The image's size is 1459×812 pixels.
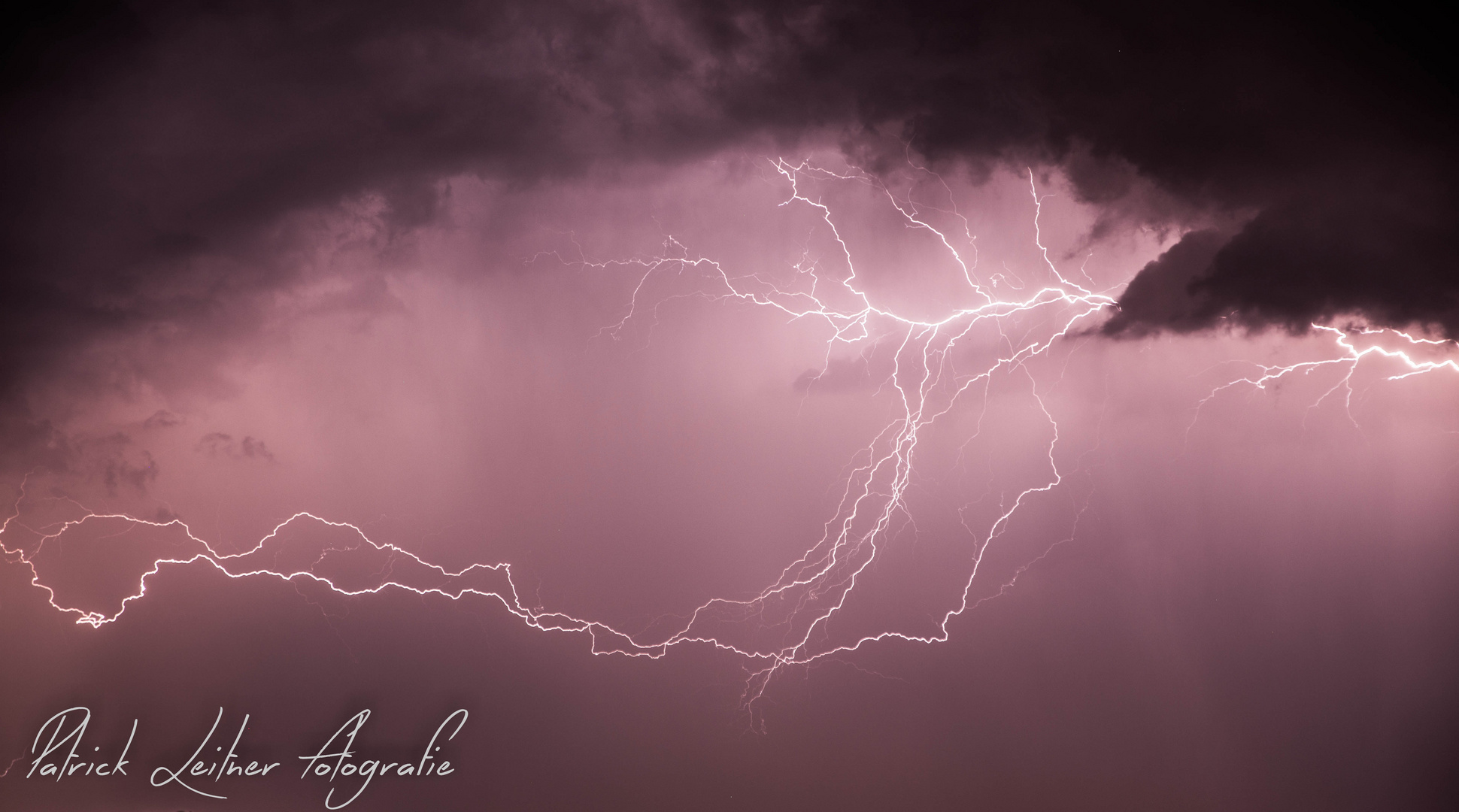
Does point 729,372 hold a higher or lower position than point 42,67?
lower

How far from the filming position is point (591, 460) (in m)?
7.39

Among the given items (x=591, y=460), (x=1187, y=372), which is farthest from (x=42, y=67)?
(x=1187, y=372)

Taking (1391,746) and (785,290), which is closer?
(1391,746)

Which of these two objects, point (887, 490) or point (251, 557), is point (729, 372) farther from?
point (251, 557)

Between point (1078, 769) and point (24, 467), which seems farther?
point (24, 467)

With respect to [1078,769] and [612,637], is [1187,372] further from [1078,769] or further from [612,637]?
[612,637]

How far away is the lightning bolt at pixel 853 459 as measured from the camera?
22.9ft

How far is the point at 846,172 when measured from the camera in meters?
7.21

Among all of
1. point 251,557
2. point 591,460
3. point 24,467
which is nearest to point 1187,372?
point 591,460

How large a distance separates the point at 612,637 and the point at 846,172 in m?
5.25

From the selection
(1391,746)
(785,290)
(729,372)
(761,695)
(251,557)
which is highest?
(785,290)

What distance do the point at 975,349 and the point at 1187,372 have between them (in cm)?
203

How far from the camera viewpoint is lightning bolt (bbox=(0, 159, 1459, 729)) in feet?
22.9

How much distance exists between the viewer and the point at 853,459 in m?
7.16
